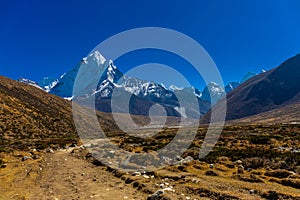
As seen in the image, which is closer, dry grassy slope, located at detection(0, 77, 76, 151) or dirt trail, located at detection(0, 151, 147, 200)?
dirt trail, located at detection(0, 151, 147, 200)

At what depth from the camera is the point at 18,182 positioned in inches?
927

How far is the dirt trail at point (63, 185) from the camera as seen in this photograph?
61.3 ft

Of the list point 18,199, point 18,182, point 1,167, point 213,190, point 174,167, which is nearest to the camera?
point 213,190

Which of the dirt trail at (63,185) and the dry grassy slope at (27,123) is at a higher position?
the dry grassy slope at (27,123)

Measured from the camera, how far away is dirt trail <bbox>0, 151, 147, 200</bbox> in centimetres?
1870

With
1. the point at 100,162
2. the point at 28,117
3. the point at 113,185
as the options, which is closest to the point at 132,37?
the point at 100,162

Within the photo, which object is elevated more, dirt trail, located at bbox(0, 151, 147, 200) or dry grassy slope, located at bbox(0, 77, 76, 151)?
dry grassy slope, located at bbox(0, 77, 76, 151)

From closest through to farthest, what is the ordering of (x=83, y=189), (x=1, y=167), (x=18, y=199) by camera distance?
1. (x=18, y=199)
2. (x=83, y=189)
3. (x=1, y=167)

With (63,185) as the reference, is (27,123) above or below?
above

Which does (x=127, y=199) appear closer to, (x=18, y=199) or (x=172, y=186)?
(x=172, y=186)

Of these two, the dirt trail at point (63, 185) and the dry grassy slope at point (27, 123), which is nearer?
the dirt trail at point (63, 185)

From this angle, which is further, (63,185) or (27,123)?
(27,123)

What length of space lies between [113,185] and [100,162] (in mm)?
13296

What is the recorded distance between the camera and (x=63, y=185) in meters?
22.4
